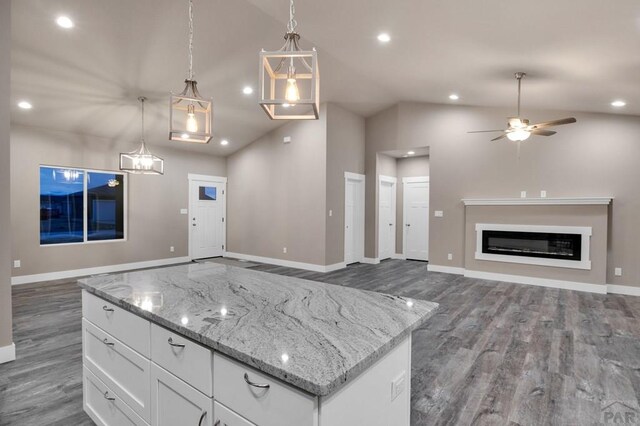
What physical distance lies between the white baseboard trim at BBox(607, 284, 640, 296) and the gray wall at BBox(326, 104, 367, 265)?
15.4ft

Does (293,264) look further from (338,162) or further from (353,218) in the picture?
(338,162)

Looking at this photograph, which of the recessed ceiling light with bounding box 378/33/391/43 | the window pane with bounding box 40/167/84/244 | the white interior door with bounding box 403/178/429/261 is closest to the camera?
the recessed ceiling light with bounding box 378/33/391/43

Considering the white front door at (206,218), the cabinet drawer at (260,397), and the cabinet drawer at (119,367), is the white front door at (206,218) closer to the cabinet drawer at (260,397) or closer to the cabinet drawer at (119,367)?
the cabinet drawer at (119,367)

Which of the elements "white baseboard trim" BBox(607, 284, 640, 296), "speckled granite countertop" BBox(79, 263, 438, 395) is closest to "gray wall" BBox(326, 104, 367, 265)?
"white baseboard trim" BBox(607, 284, 640, 296)

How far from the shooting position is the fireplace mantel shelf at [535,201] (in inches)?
209

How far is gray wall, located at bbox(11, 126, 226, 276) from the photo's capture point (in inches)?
226

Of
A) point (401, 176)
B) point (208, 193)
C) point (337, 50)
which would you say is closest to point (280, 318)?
point (337, 50)

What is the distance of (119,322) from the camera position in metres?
1.75

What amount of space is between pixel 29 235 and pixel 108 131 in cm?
231

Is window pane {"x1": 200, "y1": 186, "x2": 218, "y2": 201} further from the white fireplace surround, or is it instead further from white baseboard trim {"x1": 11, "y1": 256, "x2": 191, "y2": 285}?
the white fireplace surround

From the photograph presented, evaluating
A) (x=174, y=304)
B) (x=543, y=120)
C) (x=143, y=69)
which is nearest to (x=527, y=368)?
(x=174, y=304)

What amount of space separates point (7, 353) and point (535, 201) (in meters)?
7.31

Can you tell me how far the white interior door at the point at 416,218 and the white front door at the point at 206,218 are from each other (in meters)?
4.92

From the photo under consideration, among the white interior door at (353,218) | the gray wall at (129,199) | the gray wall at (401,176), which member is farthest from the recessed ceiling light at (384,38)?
the gray wall at (129,199)
